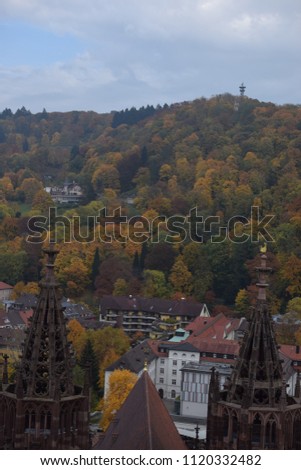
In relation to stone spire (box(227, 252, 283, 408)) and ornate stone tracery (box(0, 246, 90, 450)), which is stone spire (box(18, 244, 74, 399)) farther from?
stone spire (box(227, 252, 283, 408))

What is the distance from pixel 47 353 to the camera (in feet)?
76.6

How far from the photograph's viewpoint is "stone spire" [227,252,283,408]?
2328cm

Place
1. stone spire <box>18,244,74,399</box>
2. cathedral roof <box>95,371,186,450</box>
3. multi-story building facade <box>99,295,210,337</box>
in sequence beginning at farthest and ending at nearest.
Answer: multi-story building facade <box>99,295,210,337</box> < cathedral roof <box>95,371,186,450</box> < stone spire <box>18,244,74,399</box>

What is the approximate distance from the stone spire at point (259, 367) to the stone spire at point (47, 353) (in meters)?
4.82

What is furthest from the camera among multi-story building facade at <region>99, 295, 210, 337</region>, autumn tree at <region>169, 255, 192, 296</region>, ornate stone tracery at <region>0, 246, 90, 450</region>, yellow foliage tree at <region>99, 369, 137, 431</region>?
autumn tree at <region>169, 255, 192, 296</region>

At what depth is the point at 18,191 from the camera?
184 metres

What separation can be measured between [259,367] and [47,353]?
19.8ft

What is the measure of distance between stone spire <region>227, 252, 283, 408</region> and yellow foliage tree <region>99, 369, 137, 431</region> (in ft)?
125

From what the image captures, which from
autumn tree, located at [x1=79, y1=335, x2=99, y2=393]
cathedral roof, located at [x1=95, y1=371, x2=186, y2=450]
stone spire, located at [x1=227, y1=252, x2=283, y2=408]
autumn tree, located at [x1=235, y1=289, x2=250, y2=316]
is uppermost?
stone spire, located at [x1=227, y1=252, x2=283, y2=408]

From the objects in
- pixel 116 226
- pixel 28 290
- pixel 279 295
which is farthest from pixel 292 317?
pixel 116 226

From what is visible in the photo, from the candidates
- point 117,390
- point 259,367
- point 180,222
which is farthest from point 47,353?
point 180,222

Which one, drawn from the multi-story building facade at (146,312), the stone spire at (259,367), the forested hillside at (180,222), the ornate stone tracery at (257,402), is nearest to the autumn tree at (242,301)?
the forested hillside at (180,222)

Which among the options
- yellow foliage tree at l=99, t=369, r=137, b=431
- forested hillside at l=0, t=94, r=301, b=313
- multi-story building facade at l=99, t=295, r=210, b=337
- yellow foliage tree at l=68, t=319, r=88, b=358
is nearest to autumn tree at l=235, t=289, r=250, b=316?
forested hillside at l=0, t=94, r=301, b=313
